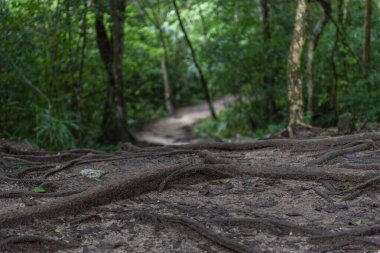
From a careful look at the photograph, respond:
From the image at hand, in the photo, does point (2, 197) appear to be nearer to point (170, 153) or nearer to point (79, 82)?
point (170, 153)

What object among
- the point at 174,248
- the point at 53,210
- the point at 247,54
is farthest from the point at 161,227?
the point at 247,54

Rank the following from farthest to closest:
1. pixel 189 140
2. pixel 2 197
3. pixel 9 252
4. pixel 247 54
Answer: pixel 189 140, pixel 247 54, pixel 2 197, pixel 9 252

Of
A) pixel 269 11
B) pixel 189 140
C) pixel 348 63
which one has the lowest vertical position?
pixel 189 140

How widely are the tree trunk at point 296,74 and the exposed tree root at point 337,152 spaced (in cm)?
293

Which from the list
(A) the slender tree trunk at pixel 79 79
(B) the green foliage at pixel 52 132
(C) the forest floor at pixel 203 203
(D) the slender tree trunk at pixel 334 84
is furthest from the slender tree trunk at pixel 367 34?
(B) the green foliage at pixel 52 132

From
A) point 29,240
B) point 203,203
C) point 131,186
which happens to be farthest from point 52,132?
point 29,240

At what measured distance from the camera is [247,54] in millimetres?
15609

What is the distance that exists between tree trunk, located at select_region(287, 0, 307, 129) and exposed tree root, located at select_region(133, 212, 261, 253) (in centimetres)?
539

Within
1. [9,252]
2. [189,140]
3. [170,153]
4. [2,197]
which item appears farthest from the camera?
[189,140]

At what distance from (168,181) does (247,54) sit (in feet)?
34.1

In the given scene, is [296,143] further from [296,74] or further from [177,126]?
[177,126]

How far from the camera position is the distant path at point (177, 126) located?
1970 cm

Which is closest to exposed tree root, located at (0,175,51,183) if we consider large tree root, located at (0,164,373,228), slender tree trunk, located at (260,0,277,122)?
large tree root, located at (0,164,373,228)

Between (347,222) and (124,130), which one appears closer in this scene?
(347,222)
